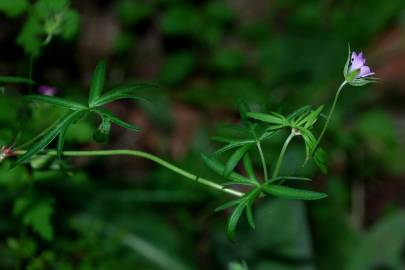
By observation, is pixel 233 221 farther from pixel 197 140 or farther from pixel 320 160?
pixel 197 140

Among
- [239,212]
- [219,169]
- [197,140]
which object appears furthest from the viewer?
[197,140]

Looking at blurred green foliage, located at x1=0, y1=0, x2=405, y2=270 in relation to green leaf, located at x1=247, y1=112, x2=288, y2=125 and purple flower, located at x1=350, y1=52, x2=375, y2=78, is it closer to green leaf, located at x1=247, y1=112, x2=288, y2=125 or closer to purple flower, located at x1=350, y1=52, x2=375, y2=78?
green leaf, located at x1=247, y1=112, x2=288, y2=125

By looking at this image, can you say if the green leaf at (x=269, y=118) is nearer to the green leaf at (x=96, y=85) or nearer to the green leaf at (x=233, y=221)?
the green leaf at (x=233, y=221)

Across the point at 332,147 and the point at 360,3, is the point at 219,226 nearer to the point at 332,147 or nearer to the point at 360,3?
the point at 332,147

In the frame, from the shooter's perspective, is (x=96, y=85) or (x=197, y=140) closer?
(x=96, y=85)

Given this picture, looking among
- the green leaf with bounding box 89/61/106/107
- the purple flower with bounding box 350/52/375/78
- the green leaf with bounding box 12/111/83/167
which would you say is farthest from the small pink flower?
the purple flower with bounding box 350/52/375/78

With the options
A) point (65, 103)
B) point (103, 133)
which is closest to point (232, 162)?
point (103, 133)
